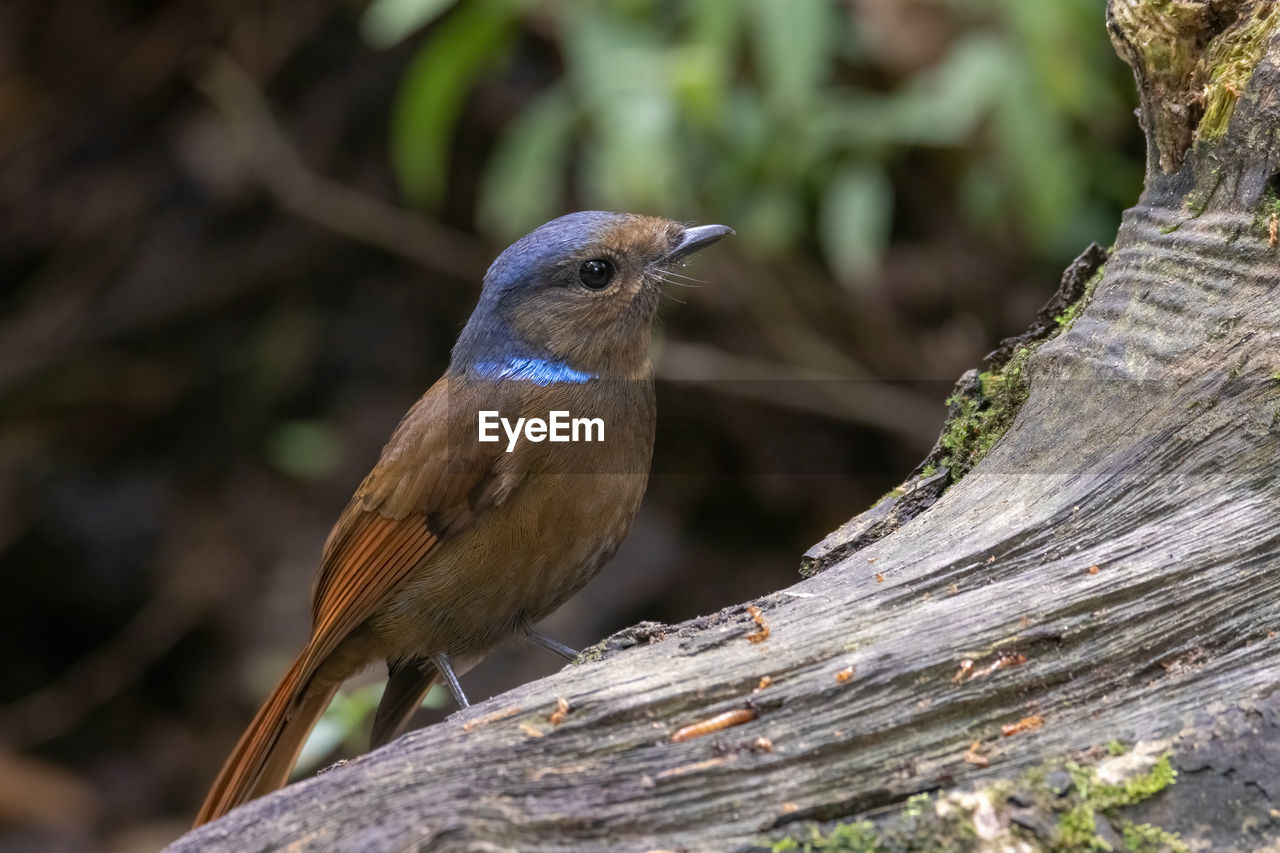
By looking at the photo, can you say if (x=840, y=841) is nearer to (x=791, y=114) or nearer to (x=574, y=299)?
(x=574, y=299)

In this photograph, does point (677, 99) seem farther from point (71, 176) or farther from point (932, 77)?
point (71, 176)

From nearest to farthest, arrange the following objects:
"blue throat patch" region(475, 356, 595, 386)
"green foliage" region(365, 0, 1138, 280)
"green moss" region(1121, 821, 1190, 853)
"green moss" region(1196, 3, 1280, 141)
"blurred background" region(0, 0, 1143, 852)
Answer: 1. "green moss" region(1121, 821, 1190, 853)
2. "green moss" region(1196, 3, 1280, 141)
3. "blue throat patch" region(475, 356, 595, 386)
4. "green foliage" region(365, 0, 1138, 280)
5. "blurred background" region(0, 0, 1143, 852)

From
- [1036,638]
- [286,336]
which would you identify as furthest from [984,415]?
[286,336]

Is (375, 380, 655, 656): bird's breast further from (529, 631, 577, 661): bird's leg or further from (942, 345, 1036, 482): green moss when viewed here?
(942, 345, 1036, 482): green moss

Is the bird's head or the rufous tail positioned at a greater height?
the bird's head

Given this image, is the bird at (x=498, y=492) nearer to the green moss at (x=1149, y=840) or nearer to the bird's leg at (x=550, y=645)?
the bird's leg at (x=550, y=645)

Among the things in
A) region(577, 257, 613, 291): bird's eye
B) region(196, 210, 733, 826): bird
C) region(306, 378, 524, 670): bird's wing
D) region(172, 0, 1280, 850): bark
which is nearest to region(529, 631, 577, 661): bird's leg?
region(196, 210, 733, 826): bird

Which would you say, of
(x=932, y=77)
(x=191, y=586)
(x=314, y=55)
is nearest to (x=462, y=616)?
(x=932, y=77)
